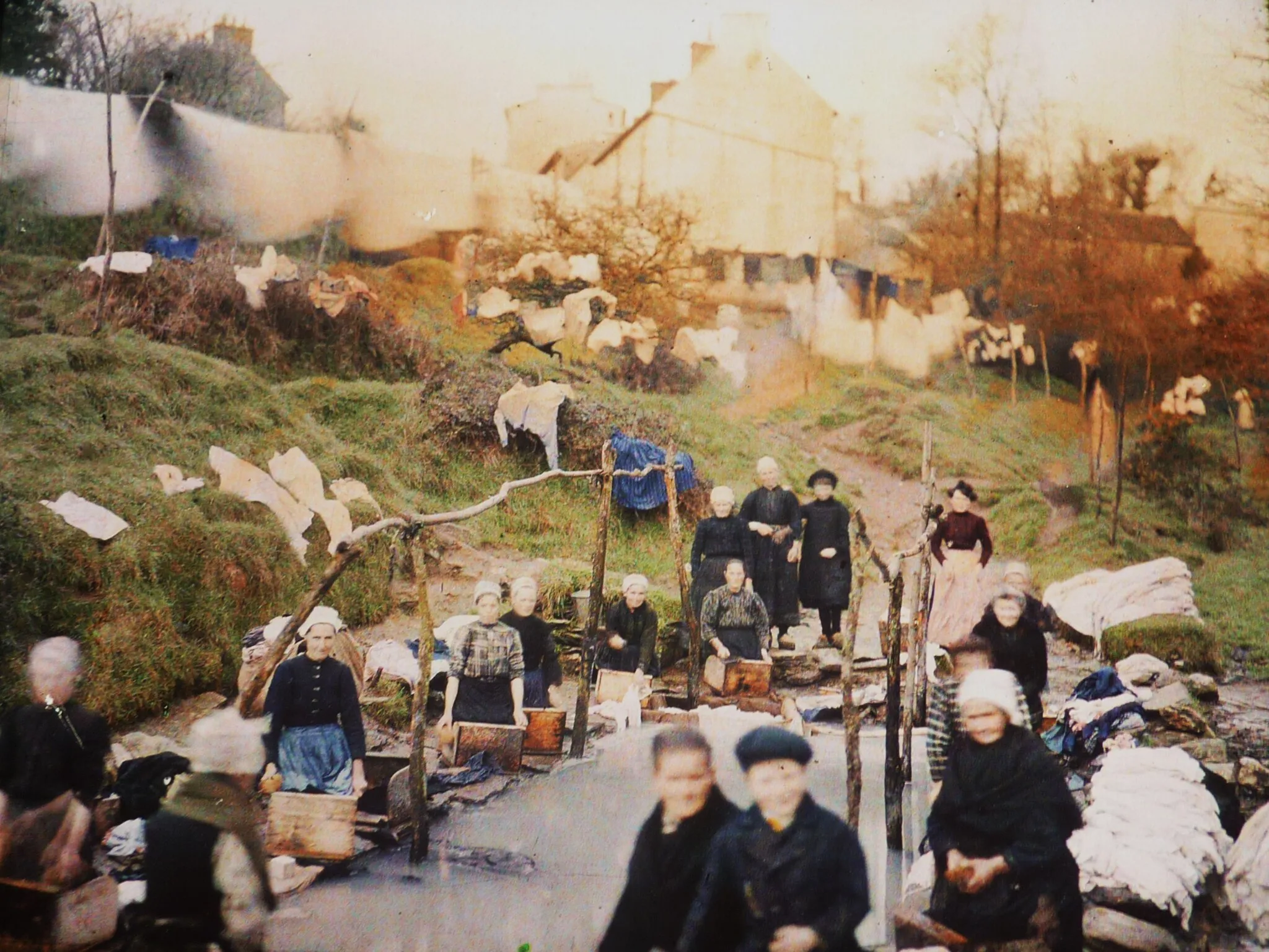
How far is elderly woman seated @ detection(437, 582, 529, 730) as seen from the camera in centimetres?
464

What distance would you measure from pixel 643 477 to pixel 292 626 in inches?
61.3

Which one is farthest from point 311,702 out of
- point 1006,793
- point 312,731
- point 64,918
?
point 1006,793

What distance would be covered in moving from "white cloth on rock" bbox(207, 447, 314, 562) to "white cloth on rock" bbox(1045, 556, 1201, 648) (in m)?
3.11

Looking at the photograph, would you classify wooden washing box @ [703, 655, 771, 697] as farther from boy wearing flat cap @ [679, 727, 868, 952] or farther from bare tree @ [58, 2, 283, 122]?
bare tree @ [58, 2, 283, 122]

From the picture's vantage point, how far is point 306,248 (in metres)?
5.21

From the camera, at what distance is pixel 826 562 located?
4809 millimetres

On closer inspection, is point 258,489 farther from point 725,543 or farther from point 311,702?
point 725,543

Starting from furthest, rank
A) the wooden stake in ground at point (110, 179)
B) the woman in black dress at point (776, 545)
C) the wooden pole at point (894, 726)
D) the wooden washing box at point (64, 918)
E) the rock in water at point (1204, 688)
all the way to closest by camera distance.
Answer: the wooden stake in ground at point (110, 179)
the woman in black dress at point (776, 545)
the rock in water at point (1204, 688)
the wooden pole at point (894, 726)
the wooden washing box at point (64, 918)

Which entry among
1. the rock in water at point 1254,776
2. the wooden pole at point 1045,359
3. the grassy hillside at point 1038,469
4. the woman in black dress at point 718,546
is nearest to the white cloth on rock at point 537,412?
the woman in black dress at point 718,546

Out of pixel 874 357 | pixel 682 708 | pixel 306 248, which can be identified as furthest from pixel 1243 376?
pixel 306 248

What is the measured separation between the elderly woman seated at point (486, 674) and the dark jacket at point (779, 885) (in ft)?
3.35

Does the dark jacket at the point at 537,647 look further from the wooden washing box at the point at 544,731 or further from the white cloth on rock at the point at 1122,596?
the white cloth on rock at the point at 1122,596

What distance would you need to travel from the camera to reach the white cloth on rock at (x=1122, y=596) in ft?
15.5

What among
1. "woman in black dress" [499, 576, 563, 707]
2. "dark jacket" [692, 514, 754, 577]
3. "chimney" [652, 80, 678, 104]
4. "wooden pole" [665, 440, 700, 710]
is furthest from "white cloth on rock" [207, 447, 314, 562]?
"chimney" [652, 80, 678, 104]
